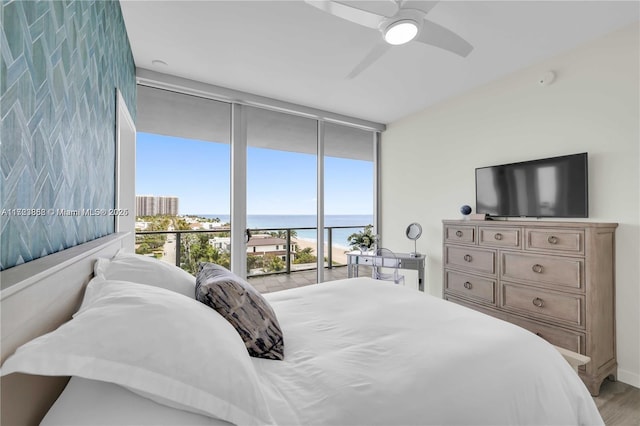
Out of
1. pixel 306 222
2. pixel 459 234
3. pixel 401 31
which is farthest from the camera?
pixel 306 222

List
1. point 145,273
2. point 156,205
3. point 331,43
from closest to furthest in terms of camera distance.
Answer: point 145,273, point 331,43, point 156,205

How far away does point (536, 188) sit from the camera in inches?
104

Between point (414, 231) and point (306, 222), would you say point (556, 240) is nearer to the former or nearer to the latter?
point (414, 231)

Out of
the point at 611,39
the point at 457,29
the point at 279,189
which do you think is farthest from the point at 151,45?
the point at 611,39

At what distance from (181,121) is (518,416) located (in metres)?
3.74

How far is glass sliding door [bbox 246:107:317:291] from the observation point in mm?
3654

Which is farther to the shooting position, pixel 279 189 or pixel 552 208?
pixel 279 189

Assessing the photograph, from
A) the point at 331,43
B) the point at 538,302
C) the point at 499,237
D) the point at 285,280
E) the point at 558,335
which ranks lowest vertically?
the point at 285,280

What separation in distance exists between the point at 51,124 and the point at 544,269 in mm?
3180

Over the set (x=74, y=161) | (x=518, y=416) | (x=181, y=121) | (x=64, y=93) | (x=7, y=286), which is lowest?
(x=518, y=416)

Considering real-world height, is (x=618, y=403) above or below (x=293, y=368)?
below

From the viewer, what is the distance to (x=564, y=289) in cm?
219

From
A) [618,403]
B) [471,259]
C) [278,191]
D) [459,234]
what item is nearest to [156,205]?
[278,191]

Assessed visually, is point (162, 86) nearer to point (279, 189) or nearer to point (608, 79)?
point (279, 189)
